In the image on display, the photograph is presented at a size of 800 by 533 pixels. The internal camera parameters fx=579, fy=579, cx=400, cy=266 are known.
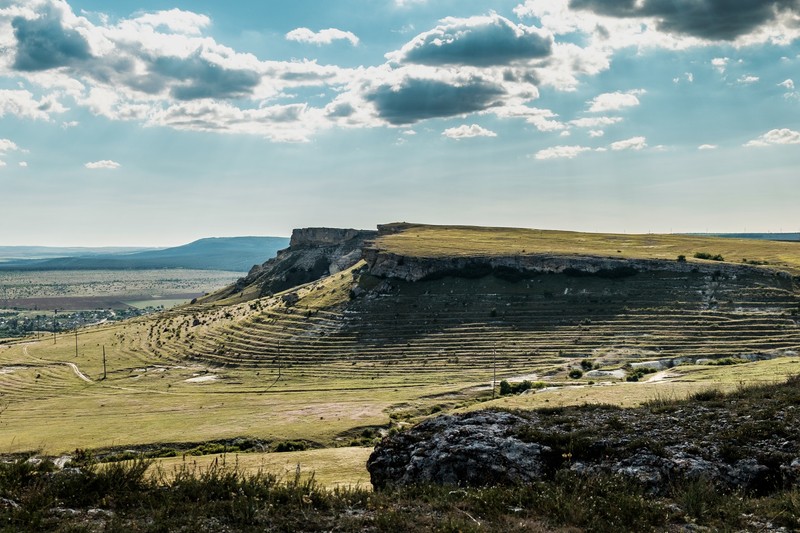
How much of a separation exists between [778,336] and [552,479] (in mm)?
87922

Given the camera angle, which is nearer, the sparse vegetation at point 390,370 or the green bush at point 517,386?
the sparse vegetation at point 390,370

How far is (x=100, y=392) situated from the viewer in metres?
97.3

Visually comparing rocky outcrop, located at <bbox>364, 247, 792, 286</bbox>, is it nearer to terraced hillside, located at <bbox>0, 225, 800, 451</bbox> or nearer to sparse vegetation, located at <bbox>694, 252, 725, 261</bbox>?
terraced hillside, located at <bbox>0, 225, 800, 451</bbox>

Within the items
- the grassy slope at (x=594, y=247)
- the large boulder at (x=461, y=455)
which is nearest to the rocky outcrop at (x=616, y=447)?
the large boulder at (x=461, y=455)

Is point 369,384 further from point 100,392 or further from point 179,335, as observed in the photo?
point 179,335

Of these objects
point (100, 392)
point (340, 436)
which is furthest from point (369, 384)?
point (100, 392)

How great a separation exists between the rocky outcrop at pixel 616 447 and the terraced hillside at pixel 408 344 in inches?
1214

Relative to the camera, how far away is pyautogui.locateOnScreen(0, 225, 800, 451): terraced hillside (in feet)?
219

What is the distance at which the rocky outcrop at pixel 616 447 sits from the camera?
53.2 ft

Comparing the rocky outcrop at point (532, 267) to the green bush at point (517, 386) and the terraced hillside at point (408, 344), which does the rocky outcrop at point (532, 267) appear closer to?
the terraced hillside at point (408, 344)

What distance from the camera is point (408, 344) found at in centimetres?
10331

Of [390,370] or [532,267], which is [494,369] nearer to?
[390,370]

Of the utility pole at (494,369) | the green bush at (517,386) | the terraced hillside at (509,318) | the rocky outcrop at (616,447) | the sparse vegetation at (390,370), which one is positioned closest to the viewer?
the sparse vegetation at (390,370)

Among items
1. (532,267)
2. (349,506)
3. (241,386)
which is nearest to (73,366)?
(241,386)
